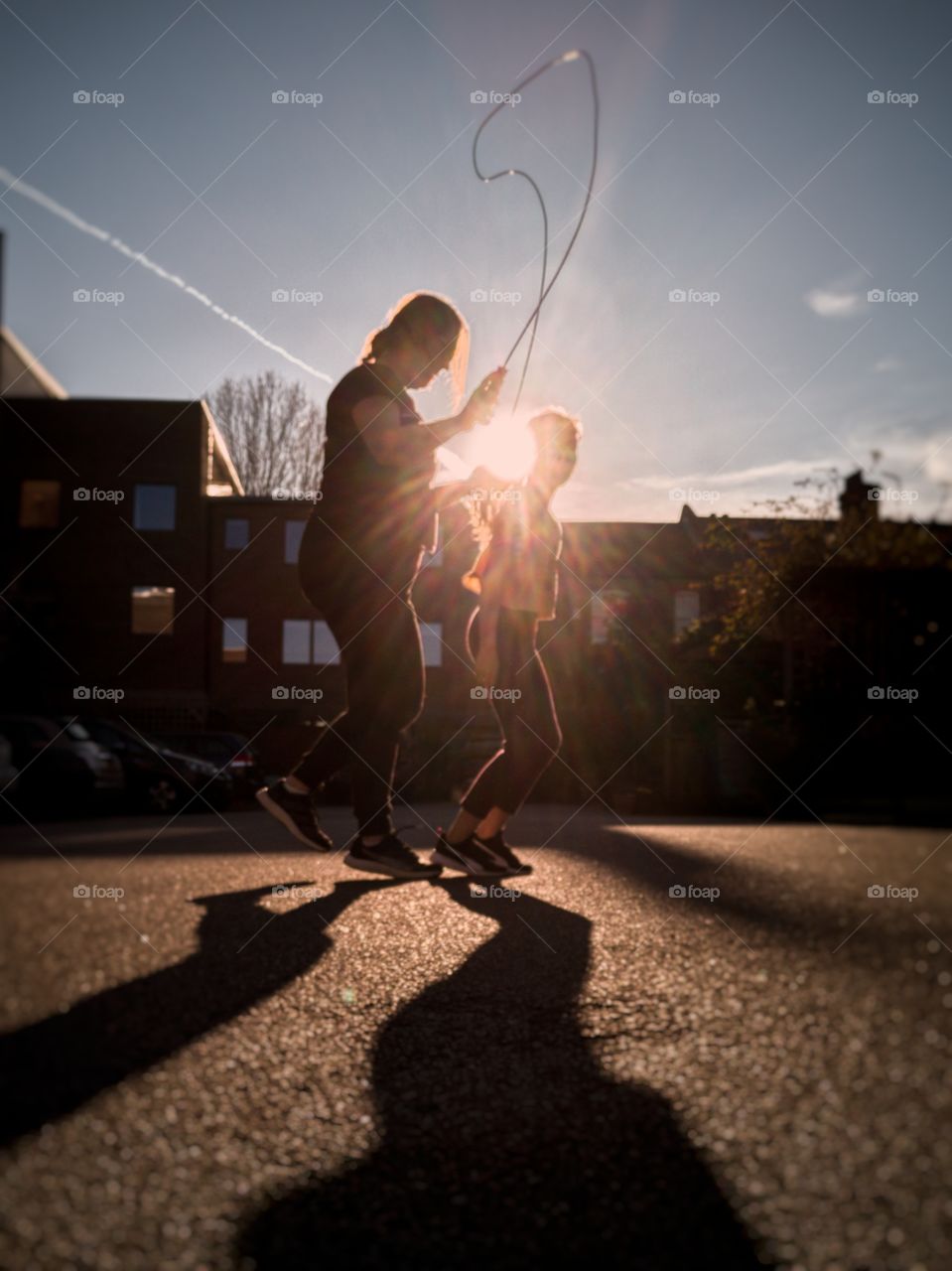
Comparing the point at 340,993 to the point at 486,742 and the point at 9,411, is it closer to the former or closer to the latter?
the point at 9,411

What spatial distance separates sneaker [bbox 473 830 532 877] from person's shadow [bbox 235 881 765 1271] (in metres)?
2.05

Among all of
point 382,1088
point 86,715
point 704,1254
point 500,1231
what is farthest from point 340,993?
point 704,1254

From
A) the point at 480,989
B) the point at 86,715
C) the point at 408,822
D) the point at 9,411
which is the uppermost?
the point at 9,411

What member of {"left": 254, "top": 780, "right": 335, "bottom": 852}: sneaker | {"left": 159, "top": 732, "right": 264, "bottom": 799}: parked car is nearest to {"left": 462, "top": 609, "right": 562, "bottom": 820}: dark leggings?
{"left": 254, "top": 780, "right": 335, "bottom": 852}: sneaker

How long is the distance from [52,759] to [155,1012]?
391 millimetres

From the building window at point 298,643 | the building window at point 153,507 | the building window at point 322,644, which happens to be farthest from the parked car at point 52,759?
the building window at point 298,643

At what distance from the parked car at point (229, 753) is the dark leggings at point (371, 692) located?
3091 millimetres

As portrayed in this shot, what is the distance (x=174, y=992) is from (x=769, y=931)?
133 centimetres

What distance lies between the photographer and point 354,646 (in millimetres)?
3182

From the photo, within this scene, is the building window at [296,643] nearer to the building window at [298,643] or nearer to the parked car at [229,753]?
the building window at [298,643]

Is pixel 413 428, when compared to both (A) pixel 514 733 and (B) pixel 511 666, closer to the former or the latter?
(B) pixel 511 666

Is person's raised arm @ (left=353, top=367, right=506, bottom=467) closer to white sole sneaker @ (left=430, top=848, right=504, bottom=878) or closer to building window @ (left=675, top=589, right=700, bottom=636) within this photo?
building window @ (left=675, top=589, right=700, bottom=636)

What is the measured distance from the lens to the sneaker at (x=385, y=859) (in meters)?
3.30

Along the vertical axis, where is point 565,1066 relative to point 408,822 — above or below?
above
